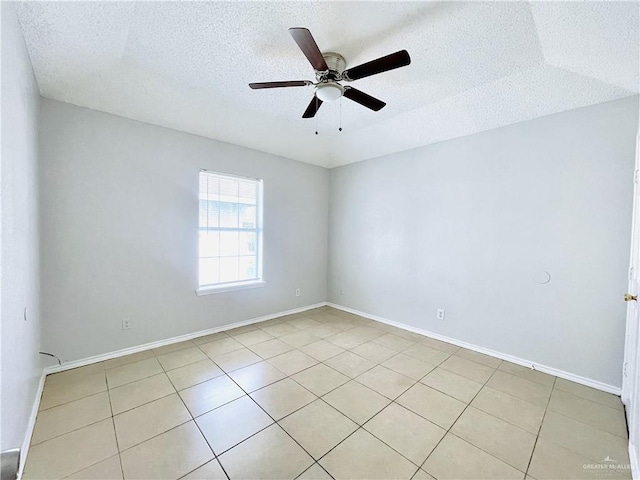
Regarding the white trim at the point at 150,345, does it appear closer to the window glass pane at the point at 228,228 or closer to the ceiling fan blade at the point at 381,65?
the window glass pane at the point at 228,228

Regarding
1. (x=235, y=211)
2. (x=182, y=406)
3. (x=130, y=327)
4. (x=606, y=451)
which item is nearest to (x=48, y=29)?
(x=235, y=211)

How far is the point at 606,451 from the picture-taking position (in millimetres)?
1654

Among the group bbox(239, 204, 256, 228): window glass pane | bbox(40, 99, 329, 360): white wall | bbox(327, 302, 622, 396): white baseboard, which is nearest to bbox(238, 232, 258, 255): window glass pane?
bbox(239, 204, 256, 228): window glass pane

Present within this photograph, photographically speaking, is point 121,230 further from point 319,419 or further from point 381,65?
point 381,65

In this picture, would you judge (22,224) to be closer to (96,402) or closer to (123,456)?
(96,402)

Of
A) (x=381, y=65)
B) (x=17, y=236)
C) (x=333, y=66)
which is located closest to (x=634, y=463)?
(x=381, y=65)

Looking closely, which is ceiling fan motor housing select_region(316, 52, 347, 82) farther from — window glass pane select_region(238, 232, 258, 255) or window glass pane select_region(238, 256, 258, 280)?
window glass pane select_region(238, 256, 258, 280)

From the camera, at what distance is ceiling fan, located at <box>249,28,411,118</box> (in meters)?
1.56

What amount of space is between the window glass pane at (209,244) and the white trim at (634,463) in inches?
156

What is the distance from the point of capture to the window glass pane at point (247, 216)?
12.5 ft

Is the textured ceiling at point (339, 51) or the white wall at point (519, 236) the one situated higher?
the textured ceiling at point (339, 51)

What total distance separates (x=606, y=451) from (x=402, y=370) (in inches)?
54.4

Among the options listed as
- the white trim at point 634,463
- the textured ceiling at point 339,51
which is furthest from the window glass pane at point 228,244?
the white trim at point 634,463

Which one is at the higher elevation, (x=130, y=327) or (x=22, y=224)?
(x=22, y=224)
